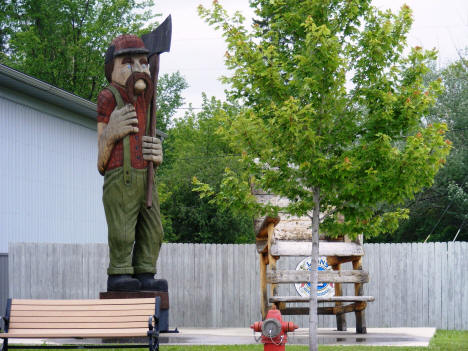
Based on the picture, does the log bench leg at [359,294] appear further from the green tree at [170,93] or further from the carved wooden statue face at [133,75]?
the green tree at [170,93]

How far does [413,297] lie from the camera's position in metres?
16.1

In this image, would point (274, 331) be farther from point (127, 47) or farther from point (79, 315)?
point (127, 47)

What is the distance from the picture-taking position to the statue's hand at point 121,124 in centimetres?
988

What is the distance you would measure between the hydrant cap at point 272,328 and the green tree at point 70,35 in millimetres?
23655

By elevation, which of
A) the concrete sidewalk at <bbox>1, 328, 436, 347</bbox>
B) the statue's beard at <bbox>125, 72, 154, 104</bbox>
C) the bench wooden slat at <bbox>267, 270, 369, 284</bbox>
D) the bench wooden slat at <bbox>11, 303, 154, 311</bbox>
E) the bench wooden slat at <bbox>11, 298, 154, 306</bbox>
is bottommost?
the concrete sidewalk at <bbox>1, 328, 436, 347</bbox>

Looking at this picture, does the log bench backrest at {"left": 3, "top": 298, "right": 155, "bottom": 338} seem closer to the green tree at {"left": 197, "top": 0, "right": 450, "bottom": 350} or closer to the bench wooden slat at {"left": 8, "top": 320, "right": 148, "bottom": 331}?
the bench wooden slat at {"left": 8, "top": 320, "right": 148, "bottom": 331}

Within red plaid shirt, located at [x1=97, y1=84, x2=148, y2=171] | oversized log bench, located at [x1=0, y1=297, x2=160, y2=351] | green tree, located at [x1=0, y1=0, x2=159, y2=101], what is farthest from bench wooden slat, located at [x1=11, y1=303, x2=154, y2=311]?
green tree, located at [x1=0, y1=0, x2=159, y2=101]

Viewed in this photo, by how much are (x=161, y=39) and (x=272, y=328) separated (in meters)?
4.48

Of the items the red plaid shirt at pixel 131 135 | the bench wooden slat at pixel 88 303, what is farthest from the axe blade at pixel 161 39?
Result: the bench wooden slat at pixel 88 303

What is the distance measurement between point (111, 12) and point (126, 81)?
2198cm

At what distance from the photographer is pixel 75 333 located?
7785 mm

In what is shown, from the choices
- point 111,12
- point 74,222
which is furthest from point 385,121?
point 111,12

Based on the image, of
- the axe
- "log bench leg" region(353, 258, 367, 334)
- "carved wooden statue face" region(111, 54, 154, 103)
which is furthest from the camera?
"log bench leg" region(353, 258, 367, 334)

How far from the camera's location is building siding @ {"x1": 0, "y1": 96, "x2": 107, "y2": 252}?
55.6 feet
